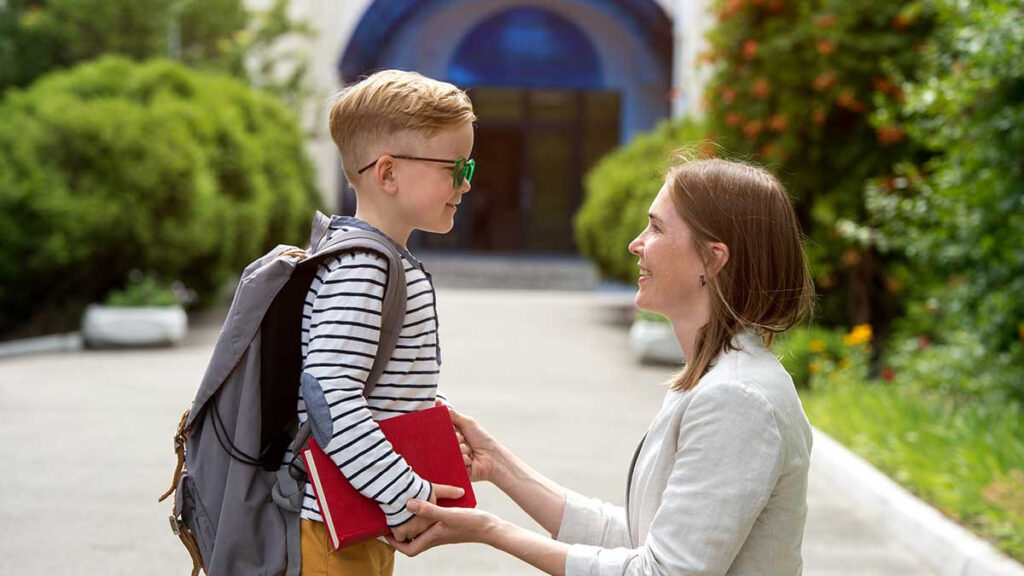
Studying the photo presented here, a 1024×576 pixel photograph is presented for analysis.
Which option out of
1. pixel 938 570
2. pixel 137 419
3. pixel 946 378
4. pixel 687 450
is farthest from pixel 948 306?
pixel 687 450

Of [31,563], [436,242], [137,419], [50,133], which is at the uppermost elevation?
[50,133]

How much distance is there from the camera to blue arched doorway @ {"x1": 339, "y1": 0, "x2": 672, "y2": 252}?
28469 mm

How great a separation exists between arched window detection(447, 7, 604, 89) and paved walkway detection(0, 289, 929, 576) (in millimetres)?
14088

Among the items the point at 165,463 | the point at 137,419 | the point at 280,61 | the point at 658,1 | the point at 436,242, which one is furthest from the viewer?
the point at 436,242

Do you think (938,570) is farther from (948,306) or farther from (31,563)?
(31,563)

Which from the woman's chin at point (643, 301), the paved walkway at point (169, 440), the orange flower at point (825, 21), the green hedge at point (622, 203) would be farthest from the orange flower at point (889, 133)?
the woman's chin at point (643, 301)

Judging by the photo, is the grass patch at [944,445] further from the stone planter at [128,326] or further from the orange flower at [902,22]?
the stone planter at [128,326]

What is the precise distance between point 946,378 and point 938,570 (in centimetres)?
337

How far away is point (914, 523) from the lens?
5512 mm

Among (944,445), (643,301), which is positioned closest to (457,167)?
(643,301)

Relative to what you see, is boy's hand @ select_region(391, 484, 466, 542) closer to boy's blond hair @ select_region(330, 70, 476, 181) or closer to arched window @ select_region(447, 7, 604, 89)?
boy's blond hair @ select_region(330, 70, 476, 181)

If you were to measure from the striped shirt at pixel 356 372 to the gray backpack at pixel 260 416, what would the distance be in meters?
0.02

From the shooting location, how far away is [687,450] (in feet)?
6.80

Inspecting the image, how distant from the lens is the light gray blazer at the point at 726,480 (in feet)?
6.66
